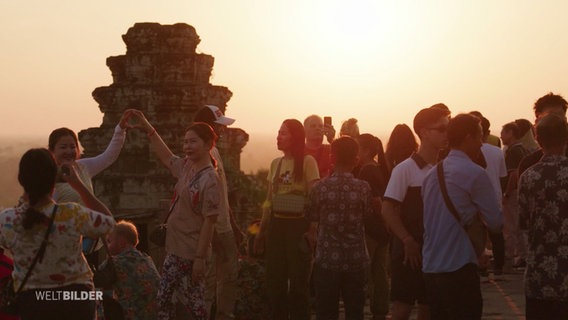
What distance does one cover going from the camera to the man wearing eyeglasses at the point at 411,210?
799 cm

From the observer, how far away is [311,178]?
10078 millimetres

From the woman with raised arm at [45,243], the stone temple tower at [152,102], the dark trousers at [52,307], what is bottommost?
the dark trousers at [52,307]

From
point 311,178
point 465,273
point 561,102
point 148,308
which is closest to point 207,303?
point 148,308

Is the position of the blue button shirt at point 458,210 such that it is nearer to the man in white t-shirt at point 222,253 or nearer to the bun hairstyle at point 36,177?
the man in white t-shirt at point 222,253

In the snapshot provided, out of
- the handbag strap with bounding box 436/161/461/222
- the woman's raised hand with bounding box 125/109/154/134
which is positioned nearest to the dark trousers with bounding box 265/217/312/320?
the woman's raised hand with bounding box 125/109/154/134

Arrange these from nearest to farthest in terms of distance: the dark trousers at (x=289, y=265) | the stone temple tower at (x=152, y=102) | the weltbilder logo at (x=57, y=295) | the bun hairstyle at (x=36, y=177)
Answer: the bun hairstyle at (x=36, y=177) → the weltbilder logo at (x=57, y=295) → the dark trousers at (x=289, y=265) → the stone temple tower at (x=152, y=102)

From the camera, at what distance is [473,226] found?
7.30 meters

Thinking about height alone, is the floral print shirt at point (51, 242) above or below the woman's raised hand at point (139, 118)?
below

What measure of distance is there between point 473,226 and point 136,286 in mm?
3080

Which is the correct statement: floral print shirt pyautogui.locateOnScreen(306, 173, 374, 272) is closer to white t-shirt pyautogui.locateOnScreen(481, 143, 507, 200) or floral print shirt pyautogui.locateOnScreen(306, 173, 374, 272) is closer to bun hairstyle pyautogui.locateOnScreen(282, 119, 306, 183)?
bun hairstyle pyautogui.locateOnScreen(282, 119, 306, 183)

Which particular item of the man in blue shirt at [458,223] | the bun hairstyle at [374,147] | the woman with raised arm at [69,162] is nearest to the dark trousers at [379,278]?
the bun hairstyle at [374,147]

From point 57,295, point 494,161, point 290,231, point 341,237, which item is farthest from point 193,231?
point 494,161

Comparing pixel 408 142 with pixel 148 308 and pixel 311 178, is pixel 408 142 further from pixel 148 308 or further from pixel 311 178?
pixel 148 308

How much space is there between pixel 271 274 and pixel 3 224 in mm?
4191
